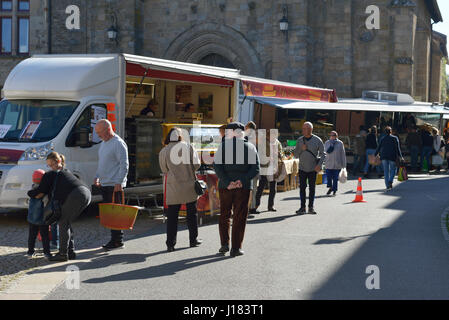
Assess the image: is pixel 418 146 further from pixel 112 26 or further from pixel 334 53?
pixel 112 26

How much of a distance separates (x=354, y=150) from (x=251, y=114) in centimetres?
419

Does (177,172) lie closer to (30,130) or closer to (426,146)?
(30,130)

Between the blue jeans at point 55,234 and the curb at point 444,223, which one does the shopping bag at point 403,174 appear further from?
the blue jeans at point 55,234

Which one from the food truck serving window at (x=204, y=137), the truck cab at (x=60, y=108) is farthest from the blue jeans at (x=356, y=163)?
the truck cab at (x=60, y=108)

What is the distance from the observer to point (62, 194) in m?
7.71

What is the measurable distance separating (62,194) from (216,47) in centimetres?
1966

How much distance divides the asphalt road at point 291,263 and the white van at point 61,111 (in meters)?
2.02

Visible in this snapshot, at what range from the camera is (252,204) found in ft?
39.1

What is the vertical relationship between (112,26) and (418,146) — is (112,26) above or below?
above

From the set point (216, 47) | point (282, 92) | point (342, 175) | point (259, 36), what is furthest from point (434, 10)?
point (342, 175)

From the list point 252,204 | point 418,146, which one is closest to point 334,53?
point 418,146

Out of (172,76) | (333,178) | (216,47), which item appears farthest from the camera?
(216,47)

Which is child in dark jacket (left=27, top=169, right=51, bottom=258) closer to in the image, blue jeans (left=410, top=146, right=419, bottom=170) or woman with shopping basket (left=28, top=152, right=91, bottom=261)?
woman with shopping basket (left=28, top=152, right=91, bottom=261)

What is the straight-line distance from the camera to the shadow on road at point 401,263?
242 inches
